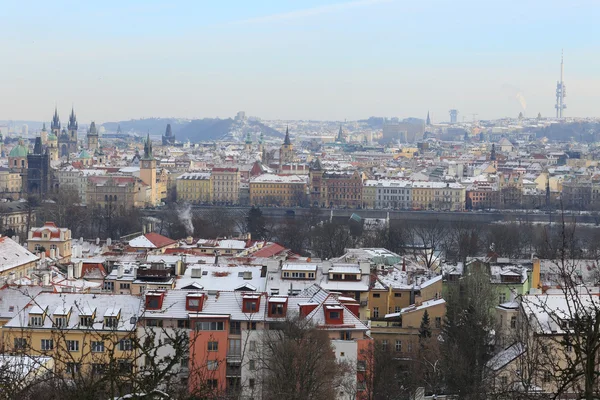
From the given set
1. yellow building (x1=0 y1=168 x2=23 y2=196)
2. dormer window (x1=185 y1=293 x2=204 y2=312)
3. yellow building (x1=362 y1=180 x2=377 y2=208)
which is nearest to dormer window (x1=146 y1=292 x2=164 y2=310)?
dormer window (x1=185 y1=293 x2=204 y2=312)

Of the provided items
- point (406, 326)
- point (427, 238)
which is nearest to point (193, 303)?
point (406, 326)

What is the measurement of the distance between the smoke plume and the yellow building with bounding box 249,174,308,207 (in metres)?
6.66

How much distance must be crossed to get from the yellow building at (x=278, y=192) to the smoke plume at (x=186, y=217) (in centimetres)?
666

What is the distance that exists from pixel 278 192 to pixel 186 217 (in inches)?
764

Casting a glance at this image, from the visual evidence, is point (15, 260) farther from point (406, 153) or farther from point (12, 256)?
point (406, 153)

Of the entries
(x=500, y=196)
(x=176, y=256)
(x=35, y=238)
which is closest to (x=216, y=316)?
(x=176, y=256)

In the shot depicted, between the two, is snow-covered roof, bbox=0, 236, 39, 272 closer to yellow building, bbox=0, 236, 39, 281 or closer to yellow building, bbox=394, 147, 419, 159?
yellow building, bbox=0, 236, 39, 281

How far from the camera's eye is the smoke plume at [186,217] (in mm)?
46594

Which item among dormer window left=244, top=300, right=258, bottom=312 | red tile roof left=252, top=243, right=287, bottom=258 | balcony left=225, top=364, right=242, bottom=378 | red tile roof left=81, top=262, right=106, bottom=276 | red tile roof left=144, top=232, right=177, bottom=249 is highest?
dormer window left=244, top=300, right=258, bottom=312

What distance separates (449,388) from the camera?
14.3 metres

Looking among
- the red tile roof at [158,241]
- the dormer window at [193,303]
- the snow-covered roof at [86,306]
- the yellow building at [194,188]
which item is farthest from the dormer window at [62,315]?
the yellow building at [194,188]

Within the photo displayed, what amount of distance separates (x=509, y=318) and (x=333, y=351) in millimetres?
5203

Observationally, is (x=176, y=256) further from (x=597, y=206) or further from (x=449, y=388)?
(x=597, y=206)

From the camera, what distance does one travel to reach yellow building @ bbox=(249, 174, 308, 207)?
2960 inches
